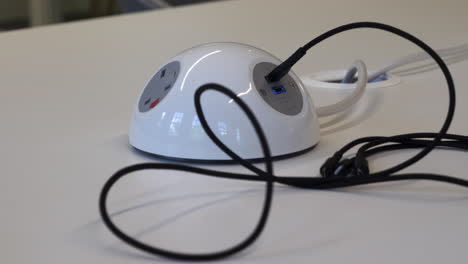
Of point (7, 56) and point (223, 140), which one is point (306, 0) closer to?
point (7, 56)

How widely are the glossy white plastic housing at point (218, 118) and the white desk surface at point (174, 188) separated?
22 millimetres

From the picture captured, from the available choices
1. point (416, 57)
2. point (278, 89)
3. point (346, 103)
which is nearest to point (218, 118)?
point (278, 89)

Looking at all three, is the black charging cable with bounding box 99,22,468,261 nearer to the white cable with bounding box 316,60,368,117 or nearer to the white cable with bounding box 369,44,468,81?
the white cable with bounding box 316,60,368,117

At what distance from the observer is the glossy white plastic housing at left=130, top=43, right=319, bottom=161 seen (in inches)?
21.5

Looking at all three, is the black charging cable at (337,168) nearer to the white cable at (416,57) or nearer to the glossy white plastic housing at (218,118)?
the glossy white plastic housing at (218,118)

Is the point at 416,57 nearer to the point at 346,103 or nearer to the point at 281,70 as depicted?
the point at 346,103

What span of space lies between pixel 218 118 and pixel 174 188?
0.26ft

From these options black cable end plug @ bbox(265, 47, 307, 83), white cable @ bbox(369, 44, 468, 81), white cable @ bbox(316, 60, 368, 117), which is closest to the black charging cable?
black cable end plug @ bbox(265, 47, 307, 83)

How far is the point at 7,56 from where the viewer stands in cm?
113

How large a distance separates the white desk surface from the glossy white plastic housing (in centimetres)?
2

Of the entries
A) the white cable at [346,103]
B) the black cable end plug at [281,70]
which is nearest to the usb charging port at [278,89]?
the black cable end plug at [281,70]

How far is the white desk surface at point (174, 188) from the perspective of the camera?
15.5 inches

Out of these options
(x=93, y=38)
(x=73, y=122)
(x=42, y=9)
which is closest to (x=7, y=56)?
(x=93, y=38)

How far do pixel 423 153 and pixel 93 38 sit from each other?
94 cm
